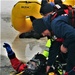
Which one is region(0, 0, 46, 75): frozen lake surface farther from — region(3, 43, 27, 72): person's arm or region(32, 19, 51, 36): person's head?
region(32, 19, 51, 36): person's head

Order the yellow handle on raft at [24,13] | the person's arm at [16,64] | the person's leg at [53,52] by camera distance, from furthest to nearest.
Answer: the yellow handle on raft at [24,13] → the person's arm at [16,64] → the person's leg at [53,52]

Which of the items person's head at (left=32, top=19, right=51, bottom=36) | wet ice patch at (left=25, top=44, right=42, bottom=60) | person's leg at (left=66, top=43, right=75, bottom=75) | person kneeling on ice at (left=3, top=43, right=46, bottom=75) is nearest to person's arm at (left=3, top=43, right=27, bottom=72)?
person kneeling on ice at (left=3, top=43, right=46, bottom=75)

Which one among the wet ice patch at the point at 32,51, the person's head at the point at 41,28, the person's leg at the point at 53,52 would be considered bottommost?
the wet ice patch at the point at 32,51

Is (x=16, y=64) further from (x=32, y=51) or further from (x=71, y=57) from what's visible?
(x=71, y=57)

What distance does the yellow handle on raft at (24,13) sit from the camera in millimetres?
4273

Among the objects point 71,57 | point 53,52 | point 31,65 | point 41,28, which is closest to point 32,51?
point 31,65

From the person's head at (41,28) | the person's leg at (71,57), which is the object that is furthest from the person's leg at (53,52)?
the person's leg at (71,57)

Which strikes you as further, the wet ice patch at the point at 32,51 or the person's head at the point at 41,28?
the wet ice patch at the point at 32,51

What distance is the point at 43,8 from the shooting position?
3.25 metres

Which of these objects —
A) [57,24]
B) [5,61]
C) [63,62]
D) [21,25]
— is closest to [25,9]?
[21,25]

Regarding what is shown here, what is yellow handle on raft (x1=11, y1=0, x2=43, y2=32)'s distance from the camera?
4.27 metres

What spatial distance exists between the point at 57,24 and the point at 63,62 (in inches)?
28.8

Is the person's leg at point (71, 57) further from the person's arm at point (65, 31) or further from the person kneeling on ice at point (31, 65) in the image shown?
the person kneeling on ice at point (31, 65)

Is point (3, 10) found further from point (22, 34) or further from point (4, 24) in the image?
point (22, 34)
